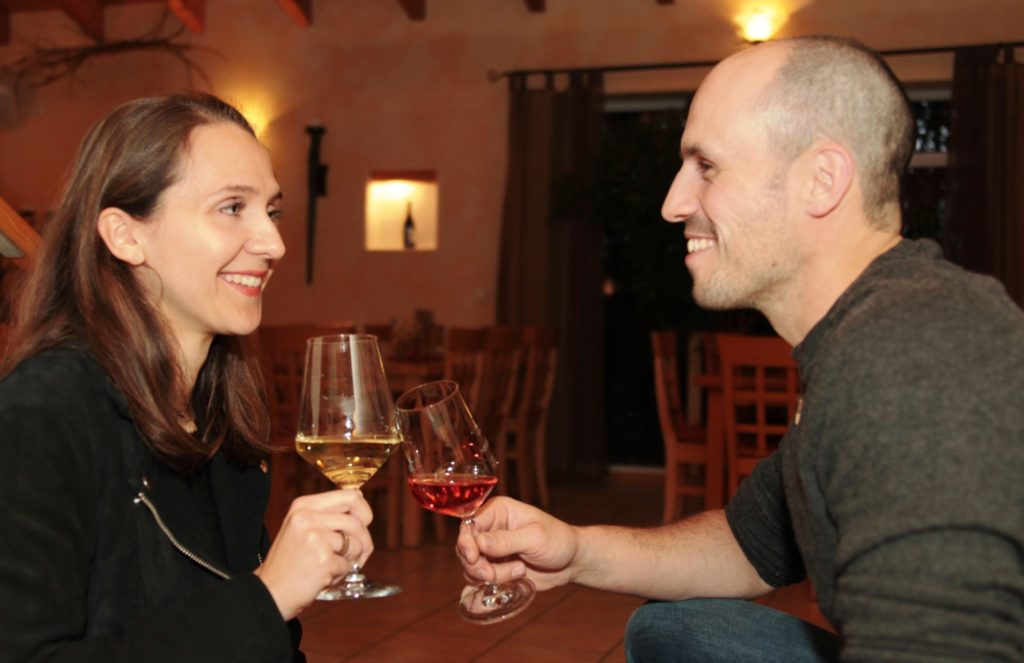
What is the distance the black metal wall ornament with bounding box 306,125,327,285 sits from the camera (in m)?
8.76

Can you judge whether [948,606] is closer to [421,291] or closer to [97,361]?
[97,361]

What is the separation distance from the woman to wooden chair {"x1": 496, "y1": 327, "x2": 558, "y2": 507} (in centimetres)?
431

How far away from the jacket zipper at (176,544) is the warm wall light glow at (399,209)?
23.5 feet

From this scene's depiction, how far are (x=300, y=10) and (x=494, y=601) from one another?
25.9ft

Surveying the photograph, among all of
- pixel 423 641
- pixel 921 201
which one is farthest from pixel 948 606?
pixel 921 201

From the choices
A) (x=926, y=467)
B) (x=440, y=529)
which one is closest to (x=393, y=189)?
(x=440, y=529)

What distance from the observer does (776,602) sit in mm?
4434

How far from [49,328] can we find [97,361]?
0.10 metres

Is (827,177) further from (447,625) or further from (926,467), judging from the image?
(447,625)

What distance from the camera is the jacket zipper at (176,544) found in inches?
55.5

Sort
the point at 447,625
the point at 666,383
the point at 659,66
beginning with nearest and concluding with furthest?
the point at 447,625 < the point at 666,383 < the point at 659,66

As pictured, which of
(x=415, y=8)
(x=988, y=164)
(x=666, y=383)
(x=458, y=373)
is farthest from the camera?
(x=415, y=8)

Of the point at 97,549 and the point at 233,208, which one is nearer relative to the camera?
the point at 97,549

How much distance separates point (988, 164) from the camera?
7.21 m
